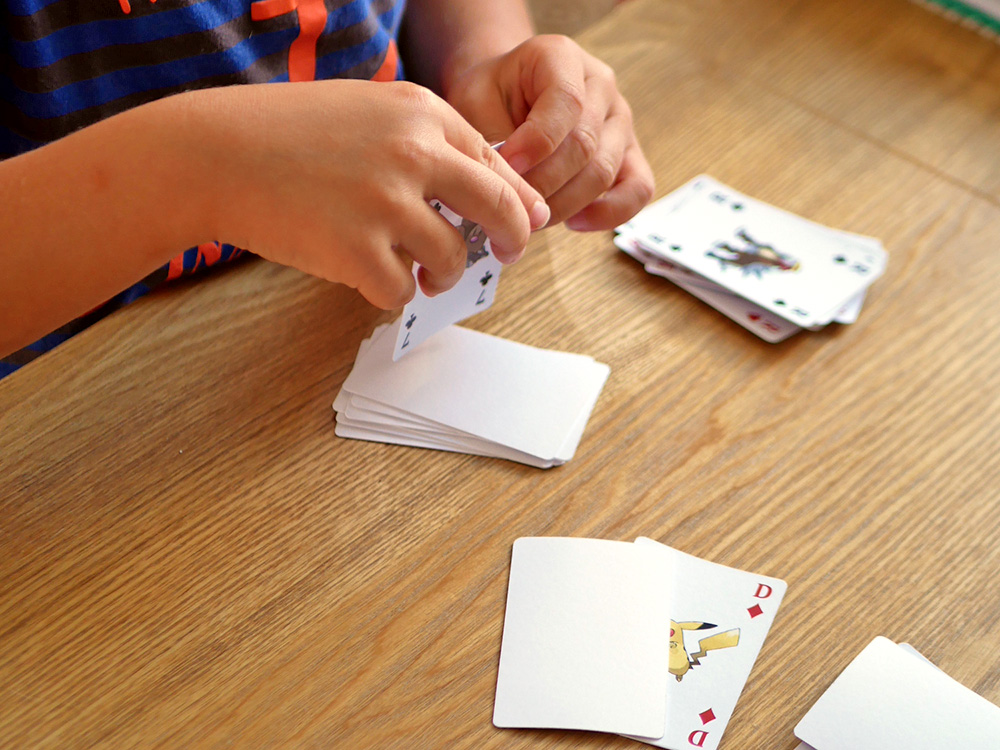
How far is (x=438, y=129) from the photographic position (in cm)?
71

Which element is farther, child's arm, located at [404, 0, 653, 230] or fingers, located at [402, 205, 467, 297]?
child's arm, located at [404, 0, 653, 230]

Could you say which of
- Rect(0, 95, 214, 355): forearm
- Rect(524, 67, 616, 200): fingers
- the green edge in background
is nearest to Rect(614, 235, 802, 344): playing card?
Rect(524, 67, 616, 200): fingers

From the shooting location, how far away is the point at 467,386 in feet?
2.79

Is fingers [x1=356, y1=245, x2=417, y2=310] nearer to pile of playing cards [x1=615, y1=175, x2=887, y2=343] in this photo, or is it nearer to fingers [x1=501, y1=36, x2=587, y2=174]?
fingers [x1=501, y1=36, x2=587, y2=174]

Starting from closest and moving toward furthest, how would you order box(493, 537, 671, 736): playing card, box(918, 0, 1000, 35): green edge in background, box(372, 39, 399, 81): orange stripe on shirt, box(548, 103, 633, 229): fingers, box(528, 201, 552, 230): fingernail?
1. box(493, 537, 671, 736): playing card
2. box(528, 201, 552, 230): fingernail
3. box(548, 103, 633, 229): fingers
4. box(372, 39, 399, 81): orange stripe on shirt
5. box(918, 0, 1000, 35): green edge in background

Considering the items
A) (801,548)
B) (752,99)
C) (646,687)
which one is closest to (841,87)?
(752,99)

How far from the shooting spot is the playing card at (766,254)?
952 millimetres

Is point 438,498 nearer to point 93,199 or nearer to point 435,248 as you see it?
point 435,248

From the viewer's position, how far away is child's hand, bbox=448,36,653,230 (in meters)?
0.85

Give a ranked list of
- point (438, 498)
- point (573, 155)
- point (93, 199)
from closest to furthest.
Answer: point (93, 199) → point (438, 498) → point (573, 155)

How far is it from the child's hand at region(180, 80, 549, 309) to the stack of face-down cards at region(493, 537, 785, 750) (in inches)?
10.6

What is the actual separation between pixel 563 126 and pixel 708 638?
48cm

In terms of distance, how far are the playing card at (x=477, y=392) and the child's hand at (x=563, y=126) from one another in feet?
0.52

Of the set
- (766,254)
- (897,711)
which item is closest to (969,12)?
(766,254)
